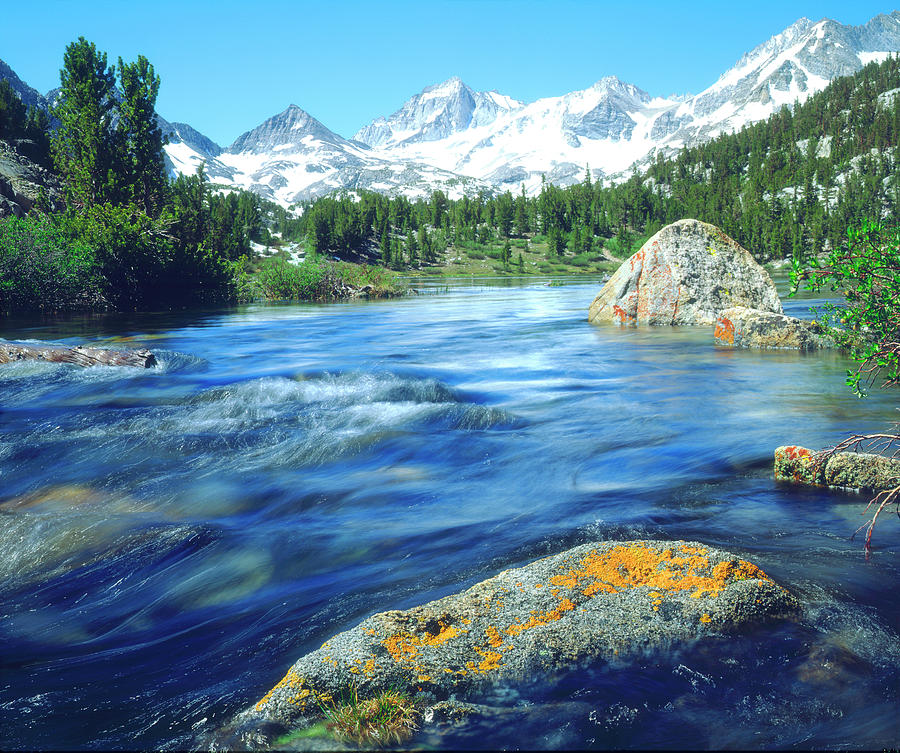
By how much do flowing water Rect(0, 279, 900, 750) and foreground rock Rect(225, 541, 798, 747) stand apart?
15cm

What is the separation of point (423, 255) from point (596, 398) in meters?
104

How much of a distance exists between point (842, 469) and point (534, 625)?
13.3 feet

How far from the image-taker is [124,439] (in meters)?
8.71

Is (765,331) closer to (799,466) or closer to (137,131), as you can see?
(799,466)

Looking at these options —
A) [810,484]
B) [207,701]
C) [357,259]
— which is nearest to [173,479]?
[207,701]

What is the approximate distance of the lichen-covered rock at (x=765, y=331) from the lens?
51.6 feet

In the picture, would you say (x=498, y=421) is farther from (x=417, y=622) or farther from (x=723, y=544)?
(x=417, y=622)

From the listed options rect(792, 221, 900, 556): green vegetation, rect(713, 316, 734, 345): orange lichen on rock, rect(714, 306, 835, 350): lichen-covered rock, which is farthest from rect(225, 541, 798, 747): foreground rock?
rect(713, 316, 734, 345): orange lichen on rock

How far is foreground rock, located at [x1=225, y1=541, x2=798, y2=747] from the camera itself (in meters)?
2.97

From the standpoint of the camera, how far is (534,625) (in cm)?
342

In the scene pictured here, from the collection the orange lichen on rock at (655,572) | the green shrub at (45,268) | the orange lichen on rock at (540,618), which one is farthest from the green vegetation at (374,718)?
the green shrub at (45,268)

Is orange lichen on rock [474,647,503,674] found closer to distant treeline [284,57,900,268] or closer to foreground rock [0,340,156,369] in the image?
foreground rock [0,340,156,369]

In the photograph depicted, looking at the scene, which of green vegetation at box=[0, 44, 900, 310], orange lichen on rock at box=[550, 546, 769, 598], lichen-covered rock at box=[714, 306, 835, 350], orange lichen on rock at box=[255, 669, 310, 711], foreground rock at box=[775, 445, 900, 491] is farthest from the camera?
green vegetation at box=[0, 44, 900, 310]

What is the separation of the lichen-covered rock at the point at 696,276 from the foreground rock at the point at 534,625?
18101mm
